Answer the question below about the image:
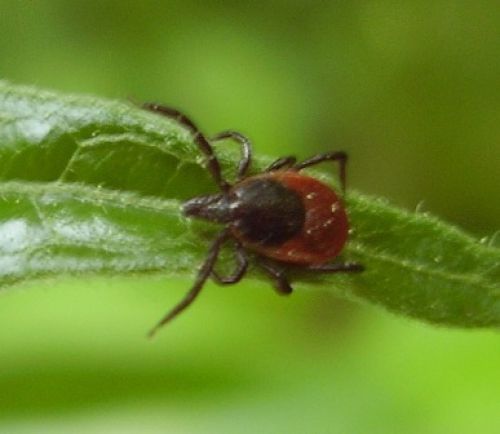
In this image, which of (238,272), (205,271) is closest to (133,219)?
(205,271)

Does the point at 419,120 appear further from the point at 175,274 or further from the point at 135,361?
the point at 175,274

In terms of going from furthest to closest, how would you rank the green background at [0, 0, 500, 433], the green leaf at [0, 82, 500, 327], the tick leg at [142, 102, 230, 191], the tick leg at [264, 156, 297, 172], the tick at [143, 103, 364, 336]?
the green background at [0, 0, 500, 433], the tick leg at [264, 156, 297, 172], the tick at [143, 103, 364, 336], the tick leg at [142, 102, 230, 191], the green leaf at [0, 82, 500, 327]

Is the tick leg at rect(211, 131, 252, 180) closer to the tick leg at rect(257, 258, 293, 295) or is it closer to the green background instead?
the tick leg at rect(257, 258, 293, 295)

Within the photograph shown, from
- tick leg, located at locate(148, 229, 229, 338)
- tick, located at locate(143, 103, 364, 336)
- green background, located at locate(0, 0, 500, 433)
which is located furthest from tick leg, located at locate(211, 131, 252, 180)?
green background, located at locate(0, 0, 500, 433)

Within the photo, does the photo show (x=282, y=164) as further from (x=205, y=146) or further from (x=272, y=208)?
(x=205, y=146)

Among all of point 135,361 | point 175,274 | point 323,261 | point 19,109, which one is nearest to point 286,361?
point 135,361

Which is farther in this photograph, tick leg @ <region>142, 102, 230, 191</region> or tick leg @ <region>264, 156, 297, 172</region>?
tick leg @ <region>264, 156, 297, 172</region>
